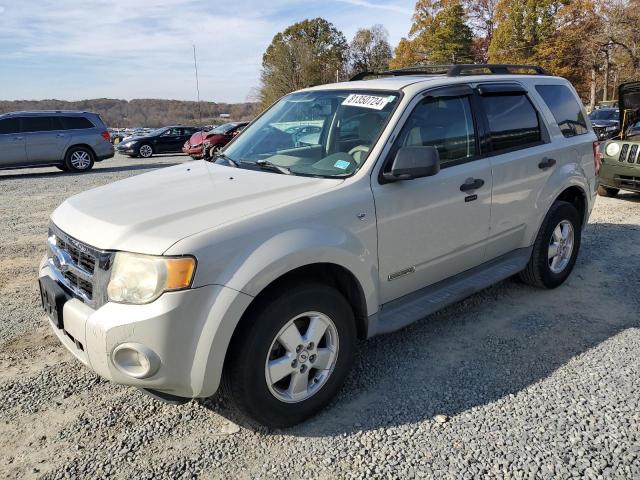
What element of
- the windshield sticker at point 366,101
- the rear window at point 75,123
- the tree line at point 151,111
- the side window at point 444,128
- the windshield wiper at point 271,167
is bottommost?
the windshield wiper at point 271,167

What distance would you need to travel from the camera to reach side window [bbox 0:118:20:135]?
14203mm

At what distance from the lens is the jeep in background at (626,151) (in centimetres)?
799

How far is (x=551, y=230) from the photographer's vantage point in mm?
4352

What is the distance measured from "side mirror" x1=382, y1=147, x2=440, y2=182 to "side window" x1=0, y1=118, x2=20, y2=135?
14824mm

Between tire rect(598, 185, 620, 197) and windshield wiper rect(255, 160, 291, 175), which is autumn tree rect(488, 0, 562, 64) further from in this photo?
windshield wiper rect(255, 160, 291, 175)

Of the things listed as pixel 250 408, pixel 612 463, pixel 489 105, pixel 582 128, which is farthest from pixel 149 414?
pixel 582 128

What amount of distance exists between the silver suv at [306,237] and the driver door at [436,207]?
12mm

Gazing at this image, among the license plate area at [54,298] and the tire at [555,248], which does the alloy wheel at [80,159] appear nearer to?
the license plate area at [54,298]

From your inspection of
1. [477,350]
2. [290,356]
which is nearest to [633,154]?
[477,350]

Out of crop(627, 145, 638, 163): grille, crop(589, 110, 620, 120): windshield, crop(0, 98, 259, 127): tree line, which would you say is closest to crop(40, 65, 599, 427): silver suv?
crop(627, 145, 638, 163): grille

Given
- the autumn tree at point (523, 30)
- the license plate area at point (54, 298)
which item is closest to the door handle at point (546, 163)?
the license plate area at point (54, 298)

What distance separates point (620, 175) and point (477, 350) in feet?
20.5

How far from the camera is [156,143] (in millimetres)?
22375

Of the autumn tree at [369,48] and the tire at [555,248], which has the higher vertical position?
the autumn tree at [369,48]
